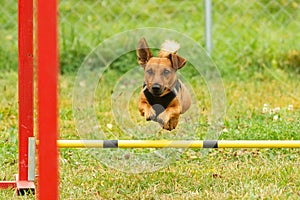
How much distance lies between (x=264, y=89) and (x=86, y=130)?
5.69ft

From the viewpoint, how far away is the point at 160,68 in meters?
3.20

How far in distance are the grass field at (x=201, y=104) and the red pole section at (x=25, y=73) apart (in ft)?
0.85

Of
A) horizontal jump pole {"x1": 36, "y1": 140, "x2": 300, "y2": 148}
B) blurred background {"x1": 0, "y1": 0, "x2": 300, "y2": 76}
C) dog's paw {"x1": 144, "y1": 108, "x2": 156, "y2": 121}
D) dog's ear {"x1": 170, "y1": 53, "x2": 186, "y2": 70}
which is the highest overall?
blurred background {"x1": 0, "y1": 0, "x2": 300, "y2": 76}

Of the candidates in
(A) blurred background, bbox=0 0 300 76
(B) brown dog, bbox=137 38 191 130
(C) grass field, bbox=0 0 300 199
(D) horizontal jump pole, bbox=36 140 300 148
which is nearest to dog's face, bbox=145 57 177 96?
(B) brown dog, bbox=137 38 191 130

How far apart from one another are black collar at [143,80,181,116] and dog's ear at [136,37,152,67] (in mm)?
108

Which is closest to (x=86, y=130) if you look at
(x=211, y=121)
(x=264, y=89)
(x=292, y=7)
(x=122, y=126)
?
(x=122, y=126)

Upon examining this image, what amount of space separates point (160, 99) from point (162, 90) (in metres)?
0.06

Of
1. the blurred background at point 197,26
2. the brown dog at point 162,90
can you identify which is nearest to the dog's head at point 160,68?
the brown dog at point 162,90

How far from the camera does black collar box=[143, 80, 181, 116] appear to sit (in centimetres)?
322

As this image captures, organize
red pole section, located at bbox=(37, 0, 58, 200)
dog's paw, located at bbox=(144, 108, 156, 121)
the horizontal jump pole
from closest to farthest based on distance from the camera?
red pole section, located at bbox=(37, 0, 58, 200)
the horizontal jump pole
dog's paw, located at bbox=(144, 108, 156, 121)

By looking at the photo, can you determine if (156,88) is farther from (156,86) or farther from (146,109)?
(146,109)

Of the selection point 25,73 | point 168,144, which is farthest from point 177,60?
point 25,73

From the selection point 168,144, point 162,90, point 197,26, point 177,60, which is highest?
point 197,26

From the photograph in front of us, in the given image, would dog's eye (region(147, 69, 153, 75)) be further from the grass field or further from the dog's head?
the grass field
